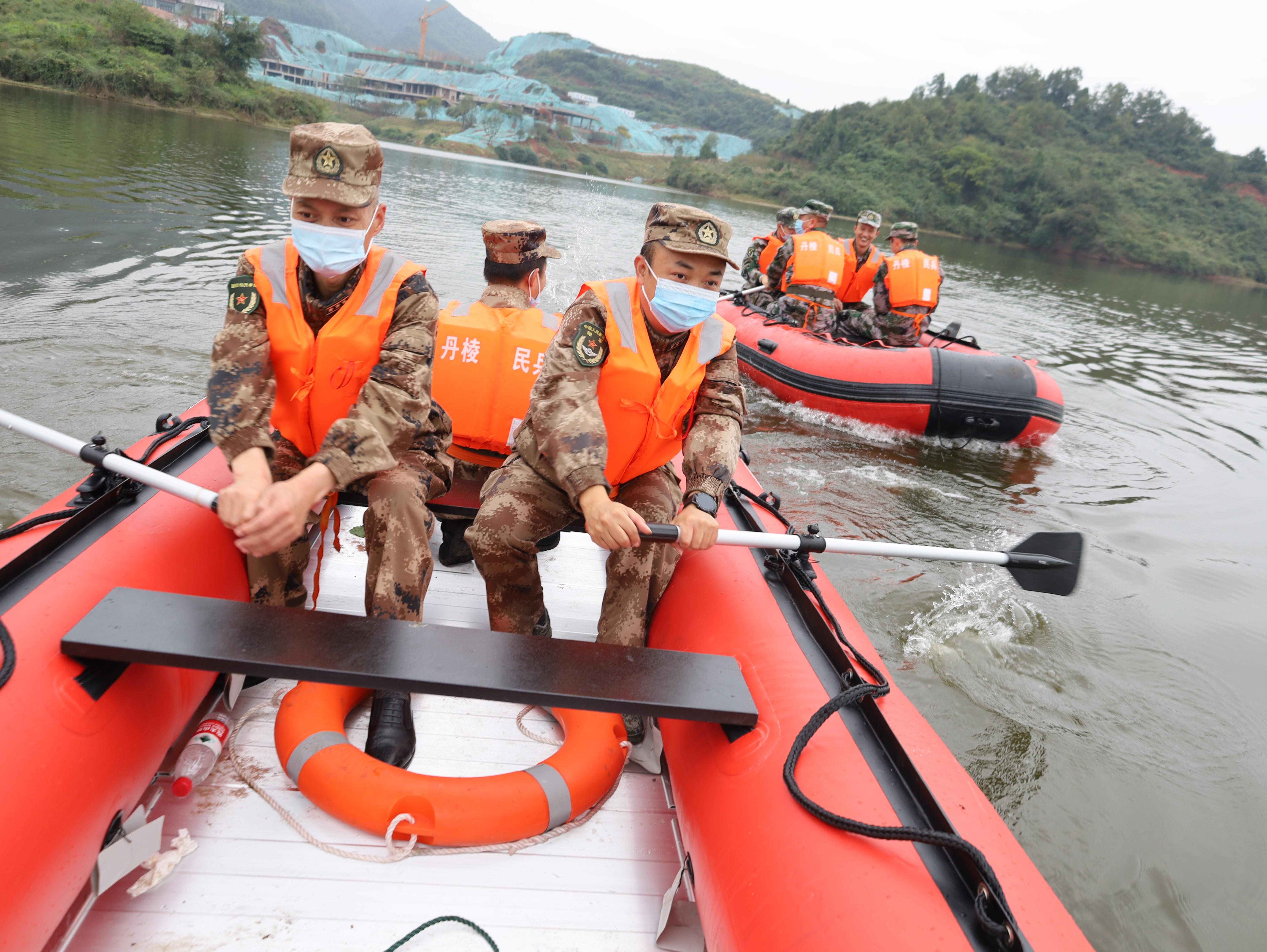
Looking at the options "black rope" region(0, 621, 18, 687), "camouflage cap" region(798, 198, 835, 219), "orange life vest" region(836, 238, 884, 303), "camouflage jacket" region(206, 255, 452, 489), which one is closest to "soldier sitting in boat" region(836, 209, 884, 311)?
"orange life vest" region(836, 238, 884, 303)

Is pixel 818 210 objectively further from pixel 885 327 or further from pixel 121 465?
pixel 121 465

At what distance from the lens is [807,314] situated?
7.46 meters

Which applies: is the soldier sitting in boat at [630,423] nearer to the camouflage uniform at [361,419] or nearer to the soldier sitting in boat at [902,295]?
the camouflage uniform at [361,419]

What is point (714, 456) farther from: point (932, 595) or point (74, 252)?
point (74, 252)

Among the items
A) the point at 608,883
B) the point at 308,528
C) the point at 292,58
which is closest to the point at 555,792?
the point at 608,883

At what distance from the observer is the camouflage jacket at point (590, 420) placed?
76.2 inches

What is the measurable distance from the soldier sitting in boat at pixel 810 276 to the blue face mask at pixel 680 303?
5.35 meters

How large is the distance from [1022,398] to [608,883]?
568cm

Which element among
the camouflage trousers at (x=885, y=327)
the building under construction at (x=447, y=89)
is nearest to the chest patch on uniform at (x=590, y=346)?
the camouflage trousers at (x=885, y=327)

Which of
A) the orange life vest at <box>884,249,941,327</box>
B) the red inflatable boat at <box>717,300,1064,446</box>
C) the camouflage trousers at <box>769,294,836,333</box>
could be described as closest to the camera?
the red inflatable boat at <box>717,300,1064,446</box>

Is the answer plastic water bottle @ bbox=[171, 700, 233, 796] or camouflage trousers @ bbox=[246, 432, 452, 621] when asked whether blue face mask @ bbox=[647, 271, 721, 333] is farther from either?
plastic water bottle @ bbox=[171, 700, 233, 796]

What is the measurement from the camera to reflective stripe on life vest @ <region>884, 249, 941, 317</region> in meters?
6.89

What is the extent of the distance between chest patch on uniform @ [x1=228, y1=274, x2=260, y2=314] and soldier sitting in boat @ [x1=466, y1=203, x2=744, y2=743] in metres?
0.77

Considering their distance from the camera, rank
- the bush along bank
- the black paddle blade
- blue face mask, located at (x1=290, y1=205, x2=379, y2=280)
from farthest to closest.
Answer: the bush along bank < the black paddle blade < blue face mask, located at (x1=290, y1=205, x2=379, y2=280)
